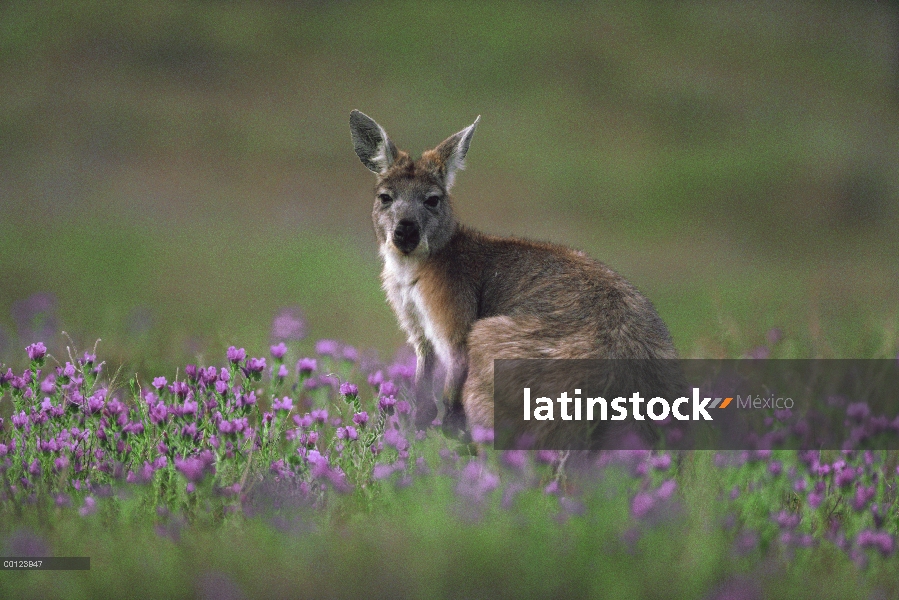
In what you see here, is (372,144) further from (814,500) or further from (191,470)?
(814,500)

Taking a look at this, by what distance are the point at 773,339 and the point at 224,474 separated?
17.4 feet

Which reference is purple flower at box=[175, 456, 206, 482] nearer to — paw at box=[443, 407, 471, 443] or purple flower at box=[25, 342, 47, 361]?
purple flower at box=[25, 342, 47, 361]

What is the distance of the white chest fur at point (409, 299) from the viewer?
20.9 feet

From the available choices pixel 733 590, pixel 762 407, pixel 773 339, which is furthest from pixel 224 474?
pixel 773 339

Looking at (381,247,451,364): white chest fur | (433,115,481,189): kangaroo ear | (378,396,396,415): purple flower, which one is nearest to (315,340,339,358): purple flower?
(381,247,451,364): white chest fur

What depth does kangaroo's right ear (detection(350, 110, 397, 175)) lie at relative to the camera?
6758 mm

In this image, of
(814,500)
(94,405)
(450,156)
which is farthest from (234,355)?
(814,500)

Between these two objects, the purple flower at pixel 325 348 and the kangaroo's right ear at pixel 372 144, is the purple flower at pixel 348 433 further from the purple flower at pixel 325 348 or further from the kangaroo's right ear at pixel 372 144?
the kangaroo's right ear at pixel 372 144

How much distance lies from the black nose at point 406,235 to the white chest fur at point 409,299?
0.14 meters

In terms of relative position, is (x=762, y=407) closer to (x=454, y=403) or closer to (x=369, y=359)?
(x=454, y=403)

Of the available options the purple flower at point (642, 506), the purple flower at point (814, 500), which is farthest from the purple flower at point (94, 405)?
the purple flower at point (814, 500)

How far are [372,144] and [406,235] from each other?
2.96 feet

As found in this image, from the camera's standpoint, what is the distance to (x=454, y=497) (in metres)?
3.95

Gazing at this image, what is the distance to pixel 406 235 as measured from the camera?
6461 millimetres
